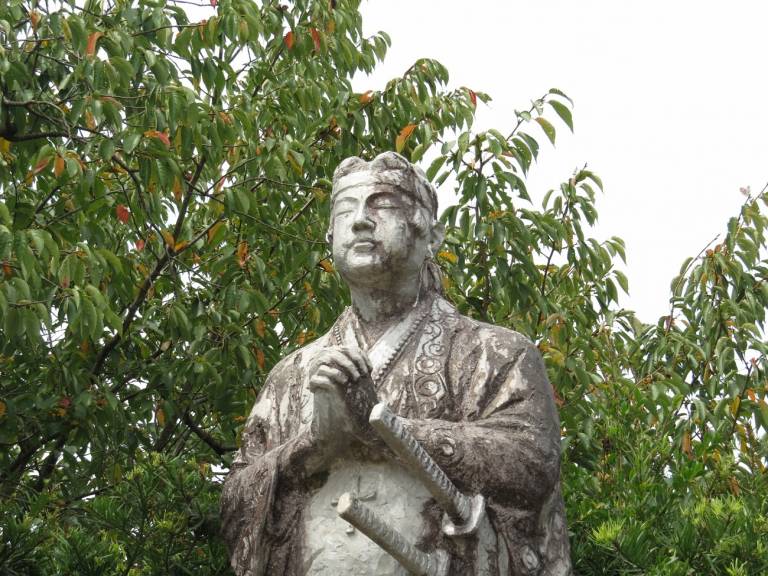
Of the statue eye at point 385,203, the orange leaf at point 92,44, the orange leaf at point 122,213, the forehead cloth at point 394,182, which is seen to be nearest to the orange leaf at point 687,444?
the forehead cloth at point 394,182

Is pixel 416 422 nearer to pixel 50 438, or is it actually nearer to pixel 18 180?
pixel 50 438

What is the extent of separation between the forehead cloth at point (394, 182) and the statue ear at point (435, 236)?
0.30 ft

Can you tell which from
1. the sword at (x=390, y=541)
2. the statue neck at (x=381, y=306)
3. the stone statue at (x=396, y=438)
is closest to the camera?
the sword at (x=390, y=541)

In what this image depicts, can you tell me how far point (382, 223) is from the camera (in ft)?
18.6

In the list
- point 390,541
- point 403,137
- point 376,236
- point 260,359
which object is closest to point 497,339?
point 376,236

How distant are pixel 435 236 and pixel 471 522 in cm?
134

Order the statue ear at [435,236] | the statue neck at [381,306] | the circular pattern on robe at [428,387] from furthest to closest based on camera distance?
the statue ear at [435,236] < the statue neck at [381,306] < the circular pattern on robe at [428,387]

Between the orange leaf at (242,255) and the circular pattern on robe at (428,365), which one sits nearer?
the circular pattern on robe at (428,365)

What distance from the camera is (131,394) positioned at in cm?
868

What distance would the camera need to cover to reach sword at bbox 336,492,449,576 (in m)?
4.77

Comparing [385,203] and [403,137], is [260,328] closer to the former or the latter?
[403,137]

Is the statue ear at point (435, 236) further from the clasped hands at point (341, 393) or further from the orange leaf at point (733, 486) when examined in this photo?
the orange leaf at point (733, 486)

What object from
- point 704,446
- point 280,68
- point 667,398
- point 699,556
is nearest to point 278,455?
point 699,556

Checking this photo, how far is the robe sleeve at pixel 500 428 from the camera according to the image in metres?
5.18
